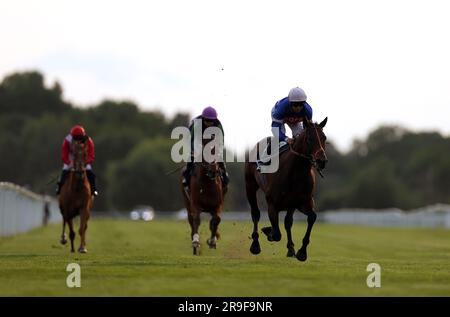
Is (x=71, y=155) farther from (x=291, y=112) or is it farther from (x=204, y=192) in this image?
(x=291, y=112)

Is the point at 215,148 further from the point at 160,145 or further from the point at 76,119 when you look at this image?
the point at 160,145

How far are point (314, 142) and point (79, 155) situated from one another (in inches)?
277

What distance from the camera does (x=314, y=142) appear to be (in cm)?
1692

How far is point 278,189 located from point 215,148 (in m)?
3.66

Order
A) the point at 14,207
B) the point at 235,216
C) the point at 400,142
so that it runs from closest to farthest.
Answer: the point at 14,207
the point at 235,216
the point at 400,142

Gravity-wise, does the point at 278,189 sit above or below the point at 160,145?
below

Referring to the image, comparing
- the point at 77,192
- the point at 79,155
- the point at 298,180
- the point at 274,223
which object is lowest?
the point at 274,223

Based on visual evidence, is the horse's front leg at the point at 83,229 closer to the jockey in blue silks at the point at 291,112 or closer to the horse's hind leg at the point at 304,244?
the jockey in blue silks at the point at 291,112

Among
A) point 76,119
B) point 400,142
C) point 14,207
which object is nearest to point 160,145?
point 76,119

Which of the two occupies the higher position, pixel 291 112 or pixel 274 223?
pixel 291 112

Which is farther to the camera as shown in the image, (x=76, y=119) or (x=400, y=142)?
(x=400, y=142)

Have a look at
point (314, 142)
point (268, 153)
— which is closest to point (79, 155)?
point (268, 153)
